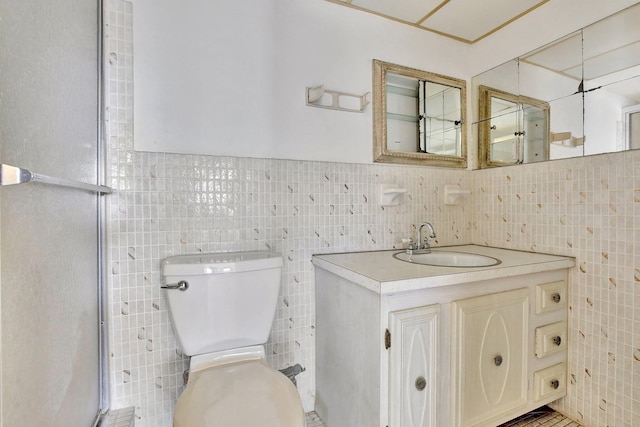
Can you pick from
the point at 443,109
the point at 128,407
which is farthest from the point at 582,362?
the point at 128,407

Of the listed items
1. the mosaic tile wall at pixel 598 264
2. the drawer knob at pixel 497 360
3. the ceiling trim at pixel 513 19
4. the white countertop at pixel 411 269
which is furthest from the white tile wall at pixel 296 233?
the ceiling trim at pixel 513 19

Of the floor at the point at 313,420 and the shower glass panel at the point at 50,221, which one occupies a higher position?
the shower glass panel at the point at 50,221

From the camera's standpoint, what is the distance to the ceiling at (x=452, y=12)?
4.67 ft

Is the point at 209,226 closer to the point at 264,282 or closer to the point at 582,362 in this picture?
the point at 264,282

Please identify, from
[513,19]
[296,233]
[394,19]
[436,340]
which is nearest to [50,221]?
[296,233]

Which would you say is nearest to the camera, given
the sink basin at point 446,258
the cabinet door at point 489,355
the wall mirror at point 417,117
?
the cabinet door at point 489,355

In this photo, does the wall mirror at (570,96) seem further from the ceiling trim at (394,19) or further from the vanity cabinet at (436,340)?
the vanity cabinet at (436,340)

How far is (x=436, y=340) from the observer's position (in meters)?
0.98

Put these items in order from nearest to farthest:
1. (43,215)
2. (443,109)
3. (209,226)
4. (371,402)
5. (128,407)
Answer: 1. (43,215)
2. (371,402)
3. (128,407)
4. (209,226)
5. (443,109)

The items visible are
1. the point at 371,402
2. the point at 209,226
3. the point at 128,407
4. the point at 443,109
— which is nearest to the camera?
the point at 371,402

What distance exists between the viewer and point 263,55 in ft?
4.18

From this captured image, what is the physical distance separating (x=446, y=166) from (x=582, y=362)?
1163 mm

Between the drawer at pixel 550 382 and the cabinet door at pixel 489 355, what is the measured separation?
0.08 metres

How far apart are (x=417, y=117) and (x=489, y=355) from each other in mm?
1257
